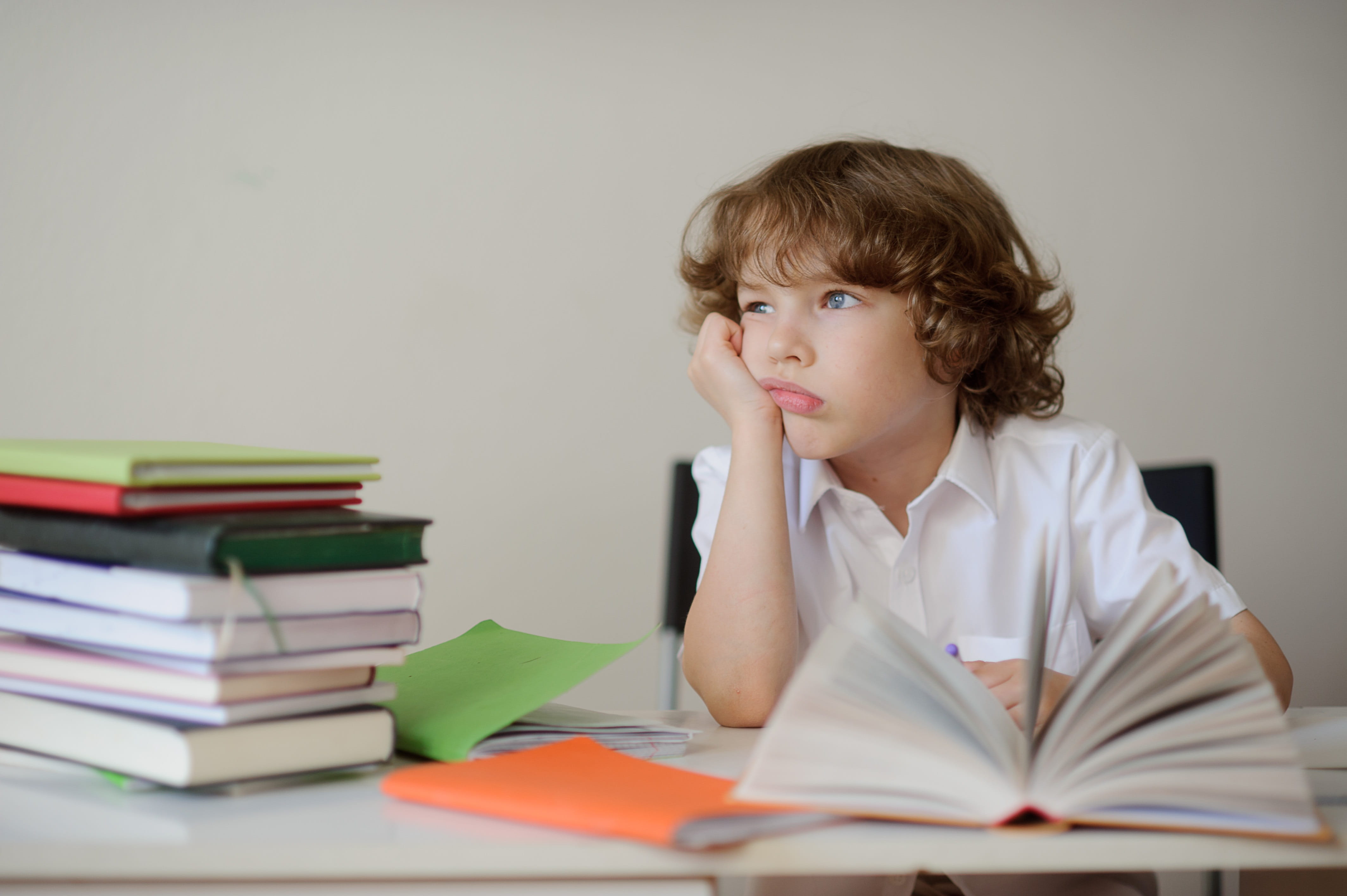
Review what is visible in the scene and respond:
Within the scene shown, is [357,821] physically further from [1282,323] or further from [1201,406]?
[1282,323]

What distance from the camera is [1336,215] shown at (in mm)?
1970

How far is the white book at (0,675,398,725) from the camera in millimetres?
526

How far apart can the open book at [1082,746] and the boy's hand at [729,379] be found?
58 cm

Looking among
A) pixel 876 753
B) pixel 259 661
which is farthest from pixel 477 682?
pixel 876 753

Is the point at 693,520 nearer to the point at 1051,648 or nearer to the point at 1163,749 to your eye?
the point at 1051,648

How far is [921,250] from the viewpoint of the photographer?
3.49 feet

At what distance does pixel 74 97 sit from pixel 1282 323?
2.30 metres

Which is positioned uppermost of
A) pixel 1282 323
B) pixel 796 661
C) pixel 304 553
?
pixel 1282 323

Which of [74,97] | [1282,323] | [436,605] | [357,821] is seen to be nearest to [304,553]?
[357,821]

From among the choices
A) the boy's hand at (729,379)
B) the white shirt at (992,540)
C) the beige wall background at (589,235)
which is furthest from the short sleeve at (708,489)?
the beige wall background at (589,235)

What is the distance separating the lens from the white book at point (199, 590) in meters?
0.51

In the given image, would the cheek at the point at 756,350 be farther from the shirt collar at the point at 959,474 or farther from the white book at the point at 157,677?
the white book at the point at 157,677

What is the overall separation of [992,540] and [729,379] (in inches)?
13.5

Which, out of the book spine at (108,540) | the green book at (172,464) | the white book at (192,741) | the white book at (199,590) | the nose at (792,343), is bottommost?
the white book at (192,741)
